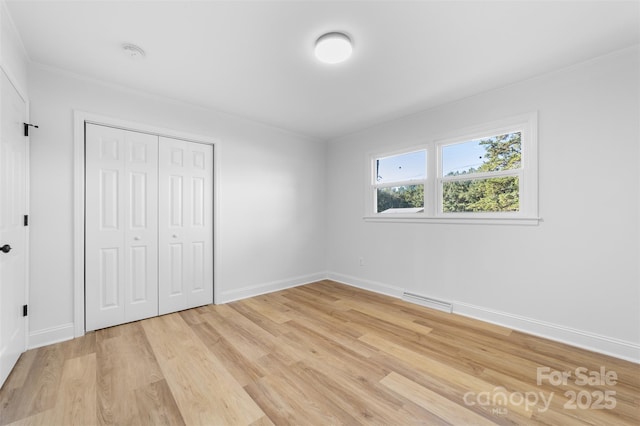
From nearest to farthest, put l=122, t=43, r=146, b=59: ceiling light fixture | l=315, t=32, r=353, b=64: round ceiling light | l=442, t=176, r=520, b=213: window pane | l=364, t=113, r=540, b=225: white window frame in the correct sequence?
1. l=315, t=32, r=353, b=64: round ceiling light
2. l=122, t=43, r=146, b=59: ceiling light fixture
3. l=364, t=113, r=540, b=225: white window frame
4. l=442, t=176, r=520, b=213: window pane

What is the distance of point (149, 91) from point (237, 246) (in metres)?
2.14

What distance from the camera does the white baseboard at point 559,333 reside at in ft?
7.20

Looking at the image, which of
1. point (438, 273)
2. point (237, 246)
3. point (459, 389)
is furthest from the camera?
point (237, 246)

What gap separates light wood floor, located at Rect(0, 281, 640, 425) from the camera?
1580 mm

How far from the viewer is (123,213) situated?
2.86 meters

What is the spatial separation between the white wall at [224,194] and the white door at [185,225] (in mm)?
176

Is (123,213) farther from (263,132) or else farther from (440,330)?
(440,330)

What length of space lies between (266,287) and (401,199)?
243 cm

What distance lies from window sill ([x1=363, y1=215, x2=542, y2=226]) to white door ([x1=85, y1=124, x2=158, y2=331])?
9.91 feet

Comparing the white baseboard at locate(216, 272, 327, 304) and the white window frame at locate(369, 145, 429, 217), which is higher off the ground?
the white window frame at locate(369, 145, 429, 217)

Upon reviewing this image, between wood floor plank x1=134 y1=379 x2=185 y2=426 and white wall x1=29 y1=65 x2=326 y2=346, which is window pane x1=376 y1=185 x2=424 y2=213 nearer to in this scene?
white wall x1=29 y1=65 x2=326 y2=346

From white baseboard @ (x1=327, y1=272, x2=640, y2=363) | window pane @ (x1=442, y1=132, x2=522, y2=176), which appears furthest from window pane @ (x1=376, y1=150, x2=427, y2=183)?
white baseboard @ (x1=327, y1=272, x2=640, y2=363)

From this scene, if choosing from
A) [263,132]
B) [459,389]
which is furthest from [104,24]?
[459,389]

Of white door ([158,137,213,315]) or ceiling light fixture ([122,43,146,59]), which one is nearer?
ceiling light fixture ([122,43,146,59])
